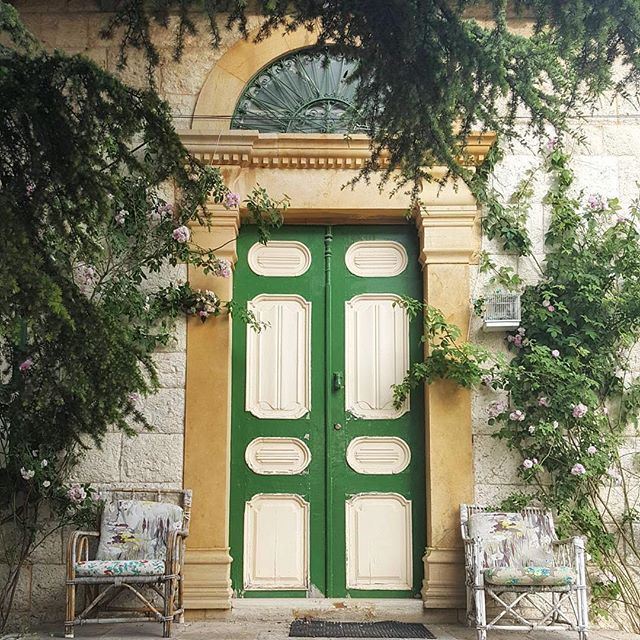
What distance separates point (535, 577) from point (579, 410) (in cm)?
112

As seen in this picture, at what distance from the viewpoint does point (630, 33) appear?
291cm

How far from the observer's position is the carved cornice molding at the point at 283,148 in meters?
5.65

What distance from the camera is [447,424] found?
5387 mm

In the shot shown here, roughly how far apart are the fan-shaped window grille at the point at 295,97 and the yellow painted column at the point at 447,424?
0.97 metres

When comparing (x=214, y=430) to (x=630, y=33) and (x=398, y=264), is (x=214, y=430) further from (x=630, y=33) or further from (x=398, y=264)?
(x=630, y=33)

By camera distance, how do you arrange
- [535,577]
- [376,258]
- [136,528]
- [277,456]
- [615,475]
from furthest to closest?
[376,258]
[277,456]
[615,475]
[136,528]
[535,577]

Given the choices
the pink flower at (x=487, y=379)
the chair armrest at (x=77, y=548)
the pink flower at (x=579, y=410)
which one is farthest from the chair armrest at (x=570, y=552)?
the chair armrest at (x=77, y=548)

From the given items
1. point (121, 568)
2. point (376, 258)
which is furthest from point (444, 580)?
point (376, 258)

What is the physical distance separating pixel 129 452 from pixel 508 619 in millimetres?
2387

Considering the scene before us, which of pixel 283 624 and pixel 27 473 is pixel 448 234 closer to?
pixel 283 624

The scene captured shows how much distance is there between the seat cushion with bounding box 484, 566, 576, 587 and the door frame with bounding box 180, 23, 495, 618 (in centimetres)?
71

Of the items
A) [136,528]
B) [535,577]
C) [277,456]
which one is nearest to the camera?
[535,577]

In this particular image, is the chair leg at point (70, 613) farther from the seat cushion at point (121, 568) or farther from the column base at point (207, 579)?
the column base at point (207, 579)

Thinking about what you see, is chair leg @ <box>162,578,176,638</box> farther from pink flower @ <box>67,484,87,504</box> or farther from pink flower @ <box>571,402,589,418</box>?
pink flower @ <box>571,402,589,418</box>
